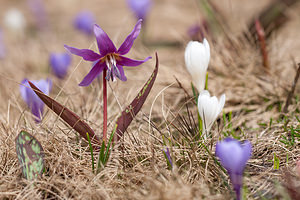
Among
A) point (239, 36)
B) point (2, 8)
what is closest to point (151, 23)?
point (239, 36)

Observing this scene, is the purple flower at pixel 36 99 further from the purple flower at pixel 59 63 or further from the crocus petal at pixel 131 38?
the purple flower at pixel 59 63

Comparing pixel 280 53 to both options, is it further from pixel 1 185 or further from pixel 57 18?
pixel 57 18

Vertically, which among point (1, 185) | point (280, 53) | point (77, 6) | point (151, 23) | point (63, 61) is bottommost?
point (1, 185)

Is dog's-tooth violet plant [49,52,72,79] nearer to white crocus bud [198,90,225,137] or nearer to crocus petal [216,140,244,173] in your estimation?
white crocus bud [198,90,225,137]

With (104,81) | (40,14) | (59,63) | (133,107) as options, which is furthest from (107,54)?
(40,14)

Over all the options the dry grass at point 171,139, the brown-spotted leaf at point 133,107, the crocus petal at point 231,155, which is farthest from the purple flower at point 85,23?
the crocus petal at point 231,155

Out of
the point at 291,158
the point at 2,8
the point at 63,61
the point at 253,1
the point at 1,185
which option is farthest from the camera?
the point at 2,8
